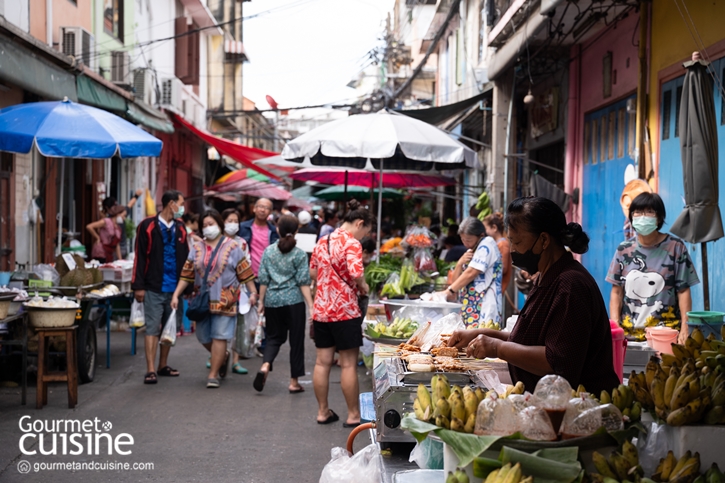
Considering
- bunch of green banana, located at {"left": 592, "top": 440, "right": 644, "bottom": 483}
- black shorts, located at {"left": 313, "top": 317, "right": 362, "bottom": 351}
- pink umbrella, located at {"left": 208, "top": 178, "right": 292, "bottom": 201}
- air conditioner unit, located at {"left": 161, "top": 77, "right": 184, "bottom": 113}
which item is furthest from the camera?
pink umbrella, located at {"left": 208, "top": 178, "right": 292, "bottom": 201}

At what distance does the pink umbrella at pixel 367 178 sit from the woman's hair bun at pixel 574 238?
10.8m

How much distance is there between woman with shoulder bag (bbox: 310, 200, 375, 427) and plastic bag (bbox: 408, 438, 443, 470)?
3501 millimetres

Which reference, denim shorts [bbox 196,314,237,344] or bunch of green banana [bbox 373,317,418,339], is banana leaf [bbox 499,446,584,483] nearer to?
bunch of green banana [bbox 373,317,418,339]

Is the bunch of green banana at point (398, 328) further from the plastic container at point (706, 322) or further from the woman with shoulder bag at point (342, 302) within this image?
the plastic container at point (706, 322)

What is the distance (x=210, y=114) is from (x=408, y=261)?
73.4ft

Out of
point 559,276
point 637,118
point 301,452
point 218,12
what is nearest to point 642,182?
point 637,118

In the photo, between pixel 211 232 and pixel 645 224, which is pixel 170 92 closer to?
pixel 211 232

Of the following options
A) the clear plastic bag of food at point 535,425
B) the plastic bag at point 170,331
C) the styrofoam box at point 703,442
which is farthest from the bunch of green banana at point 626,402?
the plastic bag at point 170,331

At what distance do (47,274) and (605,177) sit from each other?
7.17 metres

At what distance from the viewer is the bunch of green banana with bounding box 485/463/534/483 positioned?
254cm

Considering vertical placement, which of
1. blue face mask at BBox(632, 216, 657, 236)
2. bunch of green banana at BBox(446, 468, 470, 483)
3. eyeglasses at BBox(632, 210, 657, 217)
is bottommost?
bunch of green banana at BBox(446, 468, 470, 483)

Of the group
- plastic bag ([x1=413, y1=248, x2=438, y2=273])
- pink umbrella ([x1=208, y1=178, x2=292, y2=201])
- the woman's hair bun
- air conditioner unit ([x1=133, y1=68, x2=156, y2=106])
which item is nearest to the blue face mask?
the woman's hair bun

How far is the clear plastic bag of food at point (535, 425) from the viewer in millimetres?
2738

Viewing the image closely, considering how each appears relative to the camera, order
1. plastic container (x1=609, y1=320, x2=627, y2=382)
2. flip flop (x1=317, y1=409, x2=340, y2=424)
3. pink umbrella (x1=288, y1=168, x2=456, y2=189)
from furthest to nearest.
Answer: pink umbrella (x1=288, y1=168, x2=456, y2=189), flip flop (x1=317, y1=409, x2=340, y2=424), plastic container (x1=609, y1=320, x2=627, y2=382)
